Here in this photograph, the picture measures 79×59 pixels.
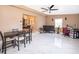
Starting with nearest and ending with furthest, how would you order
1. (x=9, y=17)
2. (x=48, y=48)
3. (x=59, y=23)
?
(x=48, y=48), (x=9, y=17), (x=59, y=23)

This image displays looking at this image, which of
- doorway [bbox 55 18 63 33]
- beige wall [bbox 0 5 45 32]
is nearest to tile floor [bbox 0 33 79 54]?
beige wall [bbox 0 5 45 32]

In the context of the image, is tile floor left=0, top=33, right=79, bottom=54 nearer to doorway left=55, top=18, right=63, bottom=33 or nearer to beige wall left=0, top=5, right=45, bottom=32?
beige wall left=0, top=5, right=45, bottom=32

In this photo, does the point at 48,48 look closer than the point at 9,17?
Yes

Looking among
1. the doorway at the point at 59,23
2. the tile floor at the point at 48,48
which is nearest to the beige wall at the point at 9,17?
the tile floor at the point at 48,48

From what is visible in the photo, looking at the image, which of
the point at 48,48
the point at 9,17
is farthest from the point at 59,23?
the point at 48,48

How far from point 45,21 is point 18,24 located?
8.31m

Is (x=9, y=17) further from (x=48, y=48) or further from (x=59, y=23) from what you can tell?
(x=59, y=23)

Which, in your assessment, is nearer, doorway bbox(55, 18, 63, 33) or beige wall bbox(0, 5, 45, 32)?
beige wall bbox(0, 5, 45, 32)

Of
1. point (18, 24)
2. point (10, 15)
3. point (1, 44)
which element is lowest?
point (1, 44)

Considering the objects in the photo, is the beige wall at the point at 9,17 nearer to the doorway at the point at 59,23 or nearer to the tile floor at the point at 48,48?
the tile floor at the point at 48,48

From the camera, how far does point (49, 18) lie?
16609 mm
